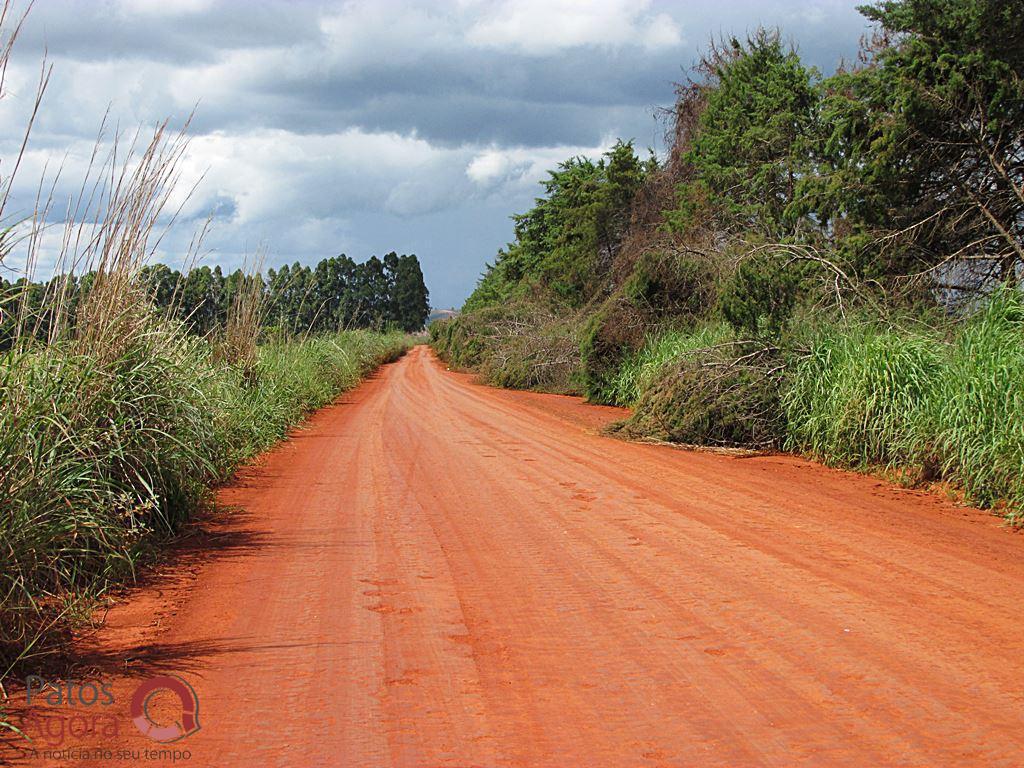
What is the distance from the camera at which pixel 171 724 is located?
12.9 ft

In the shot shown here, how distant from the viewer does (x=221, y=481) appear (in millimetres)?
10031

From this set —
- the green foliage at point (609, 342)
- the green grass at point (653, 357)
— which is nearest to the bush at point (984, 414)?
the green grass at point (653, 357)

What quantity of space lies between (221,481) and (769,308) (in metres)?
8.60

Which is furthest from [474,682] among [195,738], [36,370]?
[36,370]

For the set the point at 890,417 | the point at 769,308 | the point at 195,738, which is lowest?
the point at 195,738

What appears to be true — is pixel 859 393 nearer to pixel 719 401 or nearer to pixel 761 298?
pixel 719 401

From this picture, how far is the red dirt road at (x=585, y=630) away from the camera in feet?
12.4

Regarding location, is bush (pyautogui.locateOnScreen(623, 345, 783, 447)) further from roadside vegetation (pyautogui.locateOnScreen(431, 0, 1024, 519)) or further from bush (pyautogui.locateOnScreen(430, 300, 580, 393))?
bush (pyautogui.locateOnScreen(430, 300, 580, 393))

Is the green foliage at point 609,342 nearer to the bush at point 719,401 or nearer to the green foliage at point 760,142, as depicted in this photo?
the green foliage at point 760,142

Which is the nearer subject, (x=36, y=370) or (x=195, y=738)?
(x=195, y=738)

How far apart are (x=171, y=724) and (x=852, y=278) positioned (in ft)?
46.2

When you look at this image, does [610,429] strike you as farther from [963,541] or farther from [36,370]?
[36,370]

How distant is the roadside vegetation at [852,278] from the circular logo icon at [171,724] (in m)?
7.54

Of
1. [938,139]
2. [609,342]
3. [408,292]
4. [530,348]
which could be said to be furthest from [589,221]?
[408,292]
